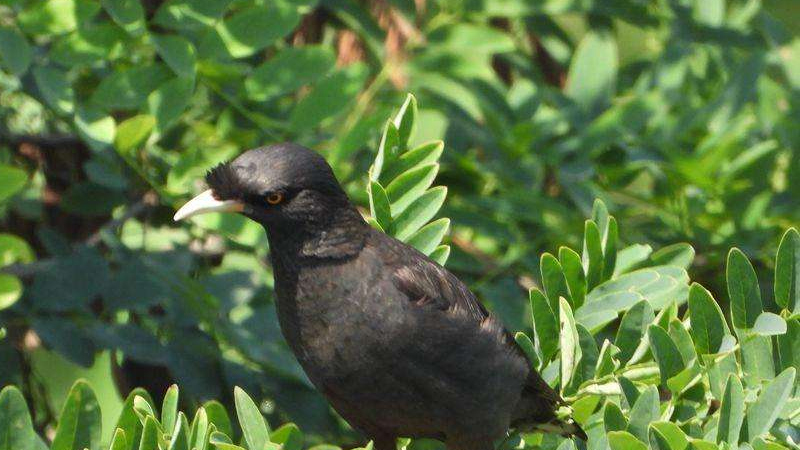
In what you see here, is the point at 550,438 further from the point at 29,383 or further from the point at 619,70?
the point at 619,70

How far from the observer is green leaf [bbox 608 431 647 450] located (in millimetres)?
2555

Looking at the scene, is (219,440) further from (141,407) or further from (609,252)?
(609,252)

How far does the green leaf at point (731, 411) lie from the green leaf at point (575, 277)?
654mm

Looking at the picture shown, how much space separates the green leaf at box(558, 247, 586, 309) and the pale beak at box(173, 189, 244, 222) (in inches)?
30.9

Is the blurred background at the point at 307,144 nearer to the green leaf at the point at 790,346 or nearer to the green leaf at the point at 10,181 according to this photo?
the green leaf at the point at 10,181

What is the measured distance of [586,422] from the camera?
3287mm

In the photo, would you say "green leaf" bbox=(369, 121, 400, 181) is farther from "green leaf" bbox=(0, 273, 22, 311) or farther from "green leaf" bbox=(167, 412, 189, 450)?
"green leaf" bbox=(0, 273, 22, 311)

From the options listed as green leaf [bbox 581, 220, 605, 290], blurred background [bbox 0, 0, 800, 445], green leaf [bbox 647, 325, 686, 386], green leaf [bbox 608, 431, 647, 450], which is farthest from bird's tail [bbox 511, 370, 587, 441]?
blurred background [bbox 0, 0, 800, 445]

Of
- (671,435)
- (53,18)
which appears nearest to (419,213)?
(671,435)

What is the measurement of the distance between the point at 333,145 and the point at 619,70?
1.65 meters

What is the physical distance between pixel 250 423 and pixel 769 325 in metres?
1.09

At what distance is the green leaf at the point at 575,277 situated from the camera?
3299 mm

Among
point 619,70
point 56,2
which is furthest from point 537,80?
point 56,2

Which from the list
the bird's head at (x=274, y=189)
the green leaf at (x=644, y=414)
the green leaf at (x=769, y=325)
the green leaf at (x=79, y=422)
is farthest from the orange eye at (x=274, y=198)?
the green leaf at (x=769, y=325)
